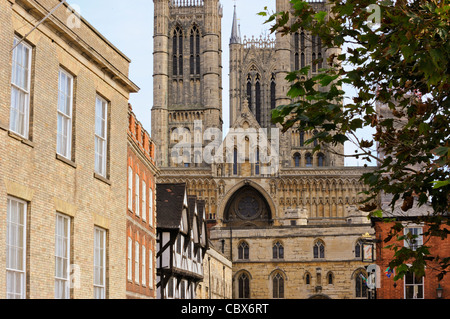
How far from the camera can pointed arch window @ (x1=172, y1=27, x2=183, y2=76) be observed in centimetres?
10281

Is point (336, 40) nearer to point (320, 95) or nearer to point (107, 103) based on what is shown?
point (320, 95)

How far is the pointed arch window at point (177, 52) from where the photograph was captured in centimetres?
10281

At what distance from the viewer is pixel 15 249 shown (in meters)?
15.8

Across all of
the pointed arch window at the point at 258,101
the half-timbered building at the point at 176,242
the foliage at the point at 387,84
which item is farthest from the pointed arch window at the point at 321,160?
the foliage at the point at 387,84

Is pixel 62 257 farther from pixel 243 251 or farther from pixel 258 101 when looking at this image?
pixel 258 101

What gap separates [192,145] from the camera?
9831cm

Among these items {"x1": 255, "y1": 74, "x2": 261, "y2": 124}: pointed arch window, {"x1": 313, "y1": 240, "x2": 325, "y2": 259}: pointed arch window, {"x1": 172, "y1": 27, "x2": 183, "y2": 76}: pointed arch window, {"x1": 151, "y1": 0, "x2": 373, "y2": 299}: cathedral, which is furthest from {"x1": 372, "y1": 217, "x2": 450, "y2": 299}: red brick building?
{"x1": 255, "y1": 74, "x2": 261, "y2": 124}: pointed arch window

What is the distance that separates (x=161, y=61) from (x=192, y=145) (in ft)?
37.3

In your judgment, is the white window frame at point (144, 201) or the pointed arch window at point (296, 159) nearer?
the white window frame at point (144, 201)

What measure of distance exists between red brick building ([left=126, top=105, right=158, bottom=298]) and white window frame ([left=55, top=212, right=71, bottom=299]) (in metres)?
8.43

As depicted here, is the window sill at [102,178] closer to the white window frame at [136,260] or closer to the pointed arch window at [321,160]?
the white window frame at [136,260]

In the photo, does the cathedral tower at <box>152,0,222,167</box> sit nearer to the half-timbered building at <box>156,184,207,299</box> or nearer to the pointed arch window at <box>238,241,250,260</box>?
the pointed arch window at <box>238,241,250,260</box>

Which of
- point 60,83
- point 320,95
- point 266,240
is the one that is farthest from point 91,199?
point 266,240

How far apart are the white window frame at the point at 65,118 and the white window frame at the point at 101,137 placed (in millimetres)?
2028
